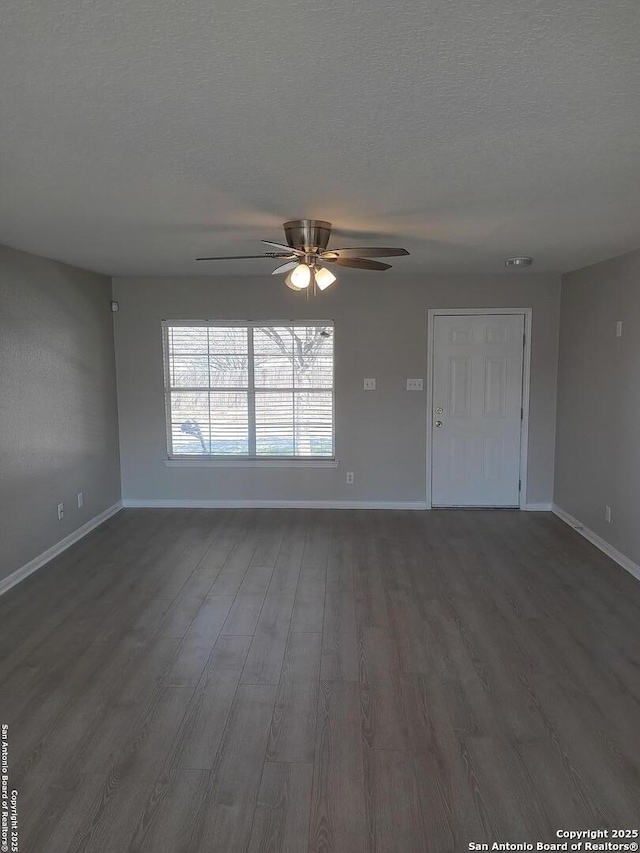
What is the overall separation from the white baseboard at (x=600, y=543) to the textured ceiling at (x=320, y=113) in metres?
2.35

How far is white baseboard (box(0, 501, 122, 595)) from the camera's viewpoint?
3.84m

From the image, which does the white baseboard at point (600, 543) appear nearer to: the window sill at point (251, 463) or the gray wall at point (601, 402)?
the gray wall at point (601, 402)

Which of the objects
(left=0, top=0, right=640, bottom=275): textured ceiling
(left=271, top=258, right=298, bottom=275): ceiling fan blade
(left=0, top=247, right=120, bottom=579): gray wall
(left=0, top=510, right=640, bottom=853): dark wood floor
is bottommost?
(left=0, top=510, right=640, bottom=853): dark wood floor

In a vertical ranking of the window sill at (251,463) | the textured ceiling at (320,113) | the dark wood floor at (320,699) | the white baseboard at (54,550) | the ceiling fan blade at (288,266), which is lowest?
the dark wood floor at (320,699)

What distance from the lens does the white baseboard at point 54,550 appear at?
12.6ft

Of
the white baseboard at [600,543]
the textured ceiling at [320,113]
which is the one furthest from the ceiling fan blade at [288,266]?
the white baseboard at [600,543]

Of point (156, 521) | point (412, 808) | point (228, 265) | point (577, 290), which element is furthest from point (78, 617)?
point (577, 290)

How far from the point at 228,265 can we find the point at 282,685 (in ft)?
10.6

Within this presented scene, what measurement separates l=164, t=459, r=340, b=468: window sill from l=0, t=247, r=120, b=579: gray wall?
26.2 inches

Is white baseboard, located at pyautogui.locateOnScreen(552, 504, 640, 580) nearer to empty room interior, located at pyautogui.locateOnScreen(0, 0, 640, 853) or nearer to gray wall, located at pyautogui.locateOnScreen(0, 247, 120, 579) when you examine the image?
empty room interior, located at pyautogui.locateOnScreen(0, 0, 640, 853)

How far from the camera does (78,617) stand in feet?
11.2

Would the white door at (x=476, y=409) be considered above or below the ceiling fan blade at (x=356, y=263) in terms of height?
below

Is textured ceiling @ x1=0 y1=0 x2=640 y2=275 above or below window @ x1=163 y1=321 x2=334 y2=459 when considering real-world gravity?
above

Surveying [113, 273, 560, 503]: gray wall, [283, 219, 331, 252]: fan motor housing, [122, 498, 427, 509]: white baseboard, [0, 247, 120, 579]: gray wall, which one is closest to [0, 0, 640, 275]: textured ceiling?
[283, 219, 331, 252]: fan motor housing
